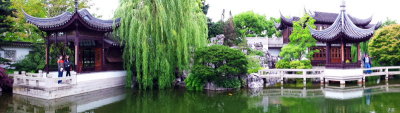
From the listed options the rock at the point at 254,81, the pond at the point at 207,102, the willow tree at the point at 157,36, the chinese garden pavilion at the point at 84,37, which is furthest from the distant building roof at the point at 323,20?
the chinese garden pavilion at the point at 84,37

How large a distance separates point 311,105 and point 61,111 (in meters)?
6.82

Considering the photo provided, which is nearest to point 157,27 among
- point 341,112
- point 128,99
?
point 128,99

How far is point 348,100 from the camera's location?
28.7 ft

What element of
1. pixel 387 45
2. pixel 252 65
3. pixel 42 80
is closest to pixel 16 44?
pixel 42 80

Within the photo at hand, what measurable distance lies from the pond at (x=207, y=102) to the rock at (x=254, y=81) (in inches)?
53.1

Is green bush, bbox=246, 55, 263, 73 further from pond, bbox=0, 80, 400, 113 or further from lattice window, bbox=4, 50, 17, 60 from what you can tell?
lattice window, bbox=4, 50, 17, 60

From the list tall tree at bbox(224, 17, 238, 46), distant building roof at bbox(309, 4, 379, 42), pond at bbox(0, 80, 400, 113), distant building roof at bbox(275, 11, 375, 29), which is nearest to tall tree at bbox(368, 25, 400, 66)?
distant building roof at bbox(309, 4, 379, 42)

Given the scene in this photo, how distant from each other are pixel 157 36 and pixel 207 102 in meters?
3.51

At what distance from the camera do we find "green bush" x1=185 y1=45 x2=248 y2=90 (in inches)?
425

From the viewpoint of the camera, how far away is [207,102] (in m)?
8.70

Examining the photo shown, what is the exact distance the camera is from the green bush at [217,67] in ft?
35.4

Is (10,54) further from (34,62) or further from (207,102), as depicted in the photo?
(207,102)

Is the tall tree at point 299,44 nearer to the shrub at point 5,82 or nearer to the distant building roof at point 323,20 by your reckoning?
the distant building roof at point 323,20

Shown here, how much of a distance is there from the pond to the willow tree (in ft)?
3.27
